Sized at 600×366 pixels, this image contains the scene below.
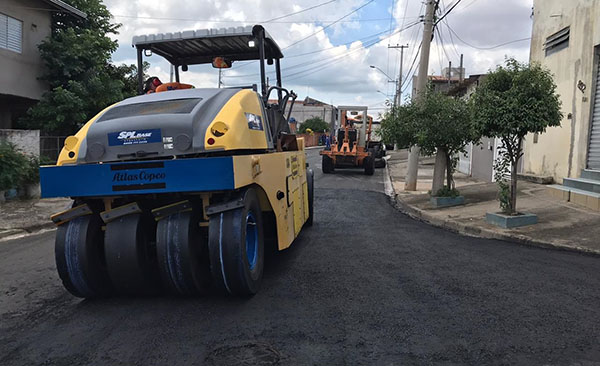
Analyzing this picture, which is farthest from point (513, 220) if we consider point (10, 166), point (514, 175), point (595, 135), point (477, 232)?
point (10, 166)

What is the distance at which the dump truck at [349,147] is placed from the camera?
70.3 feet

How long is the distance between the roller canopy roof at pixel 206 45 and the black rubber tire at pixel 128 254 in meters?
2.73

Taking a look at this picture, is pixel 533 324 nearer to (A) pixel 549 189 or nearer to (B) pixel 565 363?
(B) pixel 565 363

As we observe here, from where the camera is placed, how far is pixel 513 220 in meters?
8.24

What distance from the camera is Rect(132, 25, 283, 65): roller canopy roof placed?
19.9 ft

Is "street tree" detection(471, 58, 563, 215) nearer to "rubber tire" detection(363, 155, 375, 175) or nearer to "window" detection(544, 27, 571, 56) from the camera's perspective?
"window" detection(544, 27, 571, 56)

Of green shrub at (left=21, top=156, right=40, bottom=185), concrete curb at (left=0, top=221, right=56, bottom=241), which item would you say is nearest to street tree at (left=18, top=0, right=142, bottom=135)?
Result: green shrub at (left=21, top=156, right=40, bottom=185)

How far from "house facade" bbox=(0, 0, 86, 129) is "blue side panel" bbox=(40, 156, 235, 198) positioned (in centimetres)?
1311

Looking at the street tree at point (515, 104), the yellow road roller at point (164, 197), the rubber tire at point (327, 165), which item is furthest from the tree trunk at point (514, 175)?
the rubber tire at point (327, 165)

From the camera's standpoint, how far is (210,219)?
14.1 feet

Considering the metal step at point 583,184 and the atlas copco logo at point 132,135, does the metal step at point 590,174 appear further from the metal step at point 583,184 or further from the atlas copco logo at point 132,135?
the atlas copco logo at point 132,135

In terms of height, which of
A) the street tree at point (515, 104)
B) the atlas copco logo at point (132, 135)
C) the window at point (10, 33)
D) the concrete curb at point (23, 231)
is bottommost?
the concrete curb at point (23, 231)

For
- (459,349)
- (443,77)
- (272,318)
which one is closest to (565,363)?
(459,349)

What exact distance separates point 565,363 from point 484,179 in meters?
14.2
